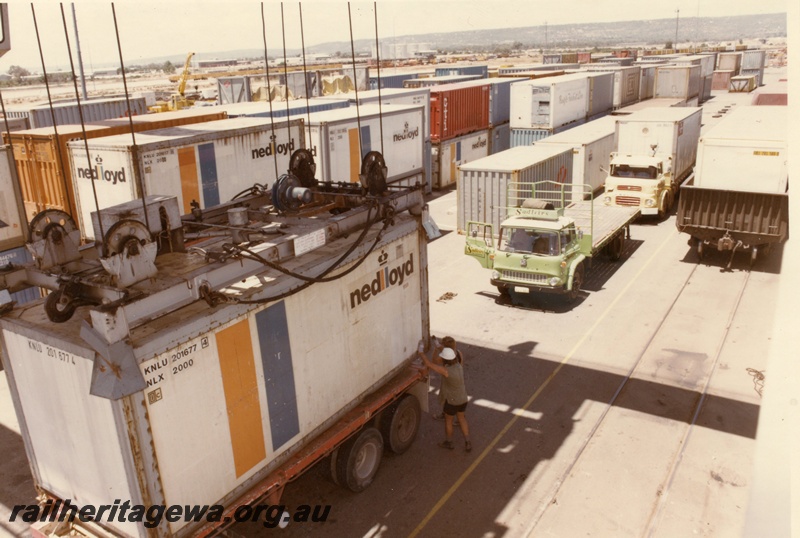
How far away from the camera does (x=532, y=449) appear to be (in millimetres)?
10273

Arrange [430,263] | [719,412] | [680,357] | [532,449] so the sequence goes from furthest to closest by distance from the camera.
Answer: [430,263] < [680,357] < [719,412] < [532,449]

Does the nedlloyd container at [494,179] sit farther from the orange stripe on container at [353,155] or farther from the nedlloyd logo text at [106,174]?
the nedlloyd logo text at [106,174]

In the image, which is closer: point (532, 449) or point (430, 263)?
point (532, 449)

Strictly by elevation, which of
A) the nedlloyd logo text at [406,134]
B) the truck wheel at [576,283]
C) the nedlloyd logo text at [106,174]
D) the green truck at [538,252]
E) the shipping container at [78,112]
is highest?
the shipping container at [78,112]

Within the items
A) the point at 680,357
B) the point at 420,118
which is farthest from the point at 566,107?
the point at 680,357

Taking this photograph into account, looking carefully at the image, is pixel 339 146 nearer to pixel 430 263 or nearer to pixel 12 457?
pixel 430 263

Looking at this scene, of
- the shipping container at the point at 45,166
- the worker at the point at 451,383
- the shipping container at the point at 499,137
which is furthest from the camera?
the shipping container at the point at 499,137

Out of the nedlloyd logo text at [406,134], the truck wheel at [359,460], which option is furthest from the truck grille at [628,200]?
the truck wheel at [359,460]

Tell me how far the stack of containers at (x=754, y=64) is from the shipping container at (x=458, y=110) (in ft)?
224

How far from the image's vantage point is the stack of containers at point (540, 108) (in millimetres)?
30297

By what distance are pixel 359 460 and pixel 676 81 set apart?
46.1 meters

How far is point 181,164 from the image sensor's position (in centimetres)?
1383

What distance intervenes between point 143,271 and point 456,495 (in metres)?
5.78

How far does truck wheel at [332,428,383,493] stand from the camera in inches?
348
